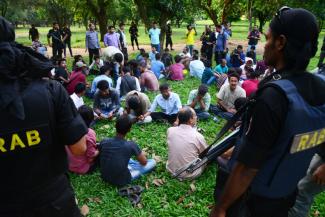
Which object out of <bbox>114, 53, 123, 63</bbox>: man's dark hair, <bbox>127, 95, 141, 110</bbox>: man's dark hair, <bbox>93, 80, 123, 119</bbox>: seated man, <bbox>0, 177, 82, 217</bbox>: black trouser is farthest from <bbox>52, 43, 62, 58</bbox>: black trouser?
<bbox>0, 177, 82, 217</bbox>: black trouser

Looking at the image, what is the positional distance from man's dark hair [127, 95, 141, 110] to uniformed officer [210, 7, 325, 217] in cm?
494

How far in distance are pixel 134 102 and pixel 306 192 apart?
435 centimetres

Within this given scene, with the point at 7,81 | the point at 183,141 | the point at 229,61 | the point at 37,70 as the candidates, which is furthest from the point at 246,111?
the point at 229,61

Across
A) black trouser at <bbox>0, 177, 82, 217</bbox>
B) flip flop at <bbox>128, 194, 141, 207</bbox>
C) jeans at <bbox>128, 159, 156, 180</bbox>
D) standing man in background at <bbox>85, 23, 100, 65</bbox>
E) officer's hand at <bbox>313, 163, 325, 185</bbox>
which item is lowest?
flip flop at <bbox>128, 194, 141, 207</bbox>

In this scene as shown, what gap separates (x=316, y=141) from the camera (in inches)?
74.3

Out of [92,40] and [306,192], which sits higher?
[92,40]

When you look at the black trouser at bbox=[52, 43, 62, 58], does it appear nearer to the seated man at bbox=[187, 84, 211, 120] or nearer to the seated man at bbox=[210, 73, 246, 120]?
the seated man at bbox=[187, 84, 211, 120]

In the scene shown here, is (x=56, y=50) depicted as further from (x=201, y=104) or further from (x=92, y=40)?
(x=201, y=104)

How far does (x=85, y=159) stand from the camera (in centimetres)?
487

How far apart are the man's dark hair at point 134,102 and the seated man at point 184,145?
6.82 ft

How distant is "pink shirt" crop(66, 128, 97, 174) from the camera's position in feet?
15.7

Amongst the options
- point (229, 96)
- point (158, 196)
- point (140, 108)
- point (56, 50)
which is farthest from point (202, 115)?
point (56, 50)

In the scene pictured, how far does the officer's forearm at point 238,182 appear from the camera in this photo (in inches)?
70.3

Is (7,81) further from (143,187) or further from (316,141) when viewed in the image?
(143,187)
